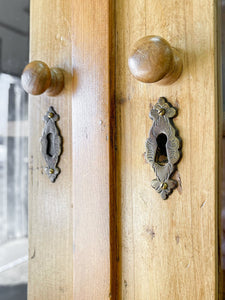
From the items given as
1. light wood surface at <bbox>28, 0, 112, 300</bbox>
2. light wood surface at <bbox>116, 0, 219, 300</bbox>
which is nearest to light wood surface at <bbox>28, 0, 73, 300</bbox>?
light wood surface at <bbox>28, 0, 112, 300</bbox>

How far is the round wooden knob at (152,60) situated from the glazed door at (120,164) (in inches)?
1.7

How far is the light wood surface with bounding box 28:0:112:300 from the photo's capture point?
1.47 feet

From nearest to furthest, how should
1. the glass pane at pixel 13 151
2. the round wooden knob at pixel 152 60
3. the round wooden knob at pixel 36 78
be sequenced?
the round wooden knob at pixel 152 60, the round wooden knob at pixel 36 78, the glass pane at pixel 13 151

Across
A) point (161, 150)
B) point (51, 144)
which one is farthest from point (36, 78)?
point (161, 150)

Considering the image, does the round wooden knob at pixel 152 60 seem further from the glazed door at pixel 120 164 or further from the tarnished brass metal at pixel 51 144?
the tarnished brass metal at pixel 51 144

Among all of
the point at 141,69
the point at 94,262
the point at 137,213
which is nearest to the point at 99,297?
the point at 94,262

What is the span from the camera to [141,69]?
14.0 inches

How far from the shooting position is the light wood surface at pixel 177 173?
362mm

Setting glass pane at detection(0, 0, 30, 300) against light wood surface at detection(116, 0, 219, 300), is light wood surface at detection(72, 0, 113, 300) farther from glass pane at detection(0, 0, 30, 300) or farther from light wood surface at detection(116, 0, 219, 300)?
glass pane at detection(0, 0, 30, 300)

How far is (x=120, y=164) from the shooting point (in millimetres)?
447

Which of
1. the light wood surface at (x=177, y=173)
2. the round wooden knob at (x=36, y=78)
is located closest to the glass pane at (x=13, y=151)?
the round wooden knob at (x=36, y=78)

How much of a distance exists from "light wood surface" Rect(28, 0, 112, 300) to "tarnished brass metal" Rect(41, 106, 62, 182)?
0.04ft

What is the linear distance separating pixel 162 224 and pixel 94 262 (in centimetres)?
14

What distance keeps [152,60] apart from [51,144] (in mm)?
282
